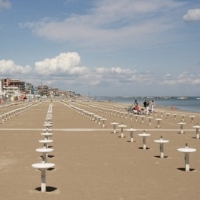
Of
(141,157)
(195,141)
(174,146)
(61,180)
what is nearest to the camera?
(61,180)

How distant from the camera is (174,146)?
51.9 ft

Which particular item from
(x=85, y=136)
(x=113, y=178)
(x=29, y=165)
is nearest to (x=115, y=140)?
(x=85, y=136)

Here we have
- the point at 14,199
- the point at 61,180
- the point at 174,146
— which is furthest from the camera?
the point at 174,146

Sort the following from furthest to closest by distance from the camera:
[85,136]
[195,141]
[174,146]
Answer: [85,136] → [195,141] → [174,146]

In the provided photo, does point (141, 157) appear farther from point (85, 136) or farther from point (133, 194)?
point (85, 136)

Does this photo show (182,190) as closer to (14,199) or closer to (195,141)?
(14,199)

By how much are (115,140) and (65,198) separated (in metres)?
10.1

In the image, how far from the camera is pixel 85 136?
19328 millimetres

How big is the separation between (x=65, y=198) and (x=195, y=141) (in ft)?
36.7

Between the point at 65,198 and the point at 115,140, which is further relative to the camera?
the point at 115,140

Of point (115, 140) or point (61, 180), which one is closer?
point (61, 180)

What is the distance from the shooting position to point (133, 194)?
26.5ft

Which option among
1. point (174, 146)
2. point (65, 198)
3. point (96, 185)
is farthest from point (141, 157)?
point (65, 198)

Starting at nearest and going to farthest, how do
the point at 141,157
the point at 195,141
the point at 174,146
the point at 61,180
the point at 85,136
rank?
the point at 61,180, the point at 141,157, the point at 174,146, the point at 195,141, the point at 85,136
